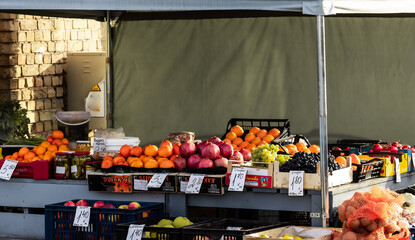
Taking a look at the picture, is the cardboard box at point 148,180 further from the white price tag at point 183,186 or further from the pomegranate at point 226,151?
the pomegranate at point 226,151

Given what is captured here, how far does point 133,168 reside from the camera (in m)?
6.78

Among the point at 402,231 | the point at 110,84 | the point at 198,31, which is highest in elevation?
the point at 198,31

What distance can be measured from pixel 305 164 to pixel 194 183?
895mm

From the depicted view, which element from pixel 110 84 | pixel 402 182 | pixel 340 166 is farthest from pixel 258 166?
pixel 110 84

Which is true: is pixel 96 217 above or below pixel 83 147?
below

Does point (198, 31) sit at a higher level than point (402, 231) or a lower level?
higher

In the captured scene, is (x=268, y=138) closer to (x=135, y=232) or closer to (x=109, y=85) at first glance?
(x=135, y=232)

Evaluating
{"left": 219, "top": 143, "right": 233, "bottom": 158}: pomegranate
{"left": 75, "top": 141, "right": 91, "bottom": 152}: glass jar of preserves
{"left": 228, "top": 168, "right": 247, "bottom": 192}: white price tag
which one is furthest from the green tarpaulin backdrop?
{"left": 228, "top": 168, "right": 247, "bottom": 192}: white price tag

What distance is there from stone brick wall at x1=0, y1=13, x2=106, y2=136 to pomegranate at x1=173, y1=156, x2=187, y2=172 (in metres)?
4.23

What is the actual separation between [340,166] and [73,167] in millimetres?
2304

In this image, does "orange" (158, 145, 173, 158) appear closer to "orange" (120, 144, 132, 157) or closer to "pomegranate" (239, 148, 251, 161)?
"orange" (120, 144, 132, 157)

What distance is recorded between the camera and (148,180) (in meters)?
6.70

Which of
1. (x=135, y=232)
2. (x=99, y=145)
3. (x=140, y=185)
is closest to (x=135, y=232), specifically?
(x=135, y=232)

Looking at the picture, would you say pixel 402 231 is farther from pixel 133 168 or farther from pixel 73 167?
pixel 73 167
